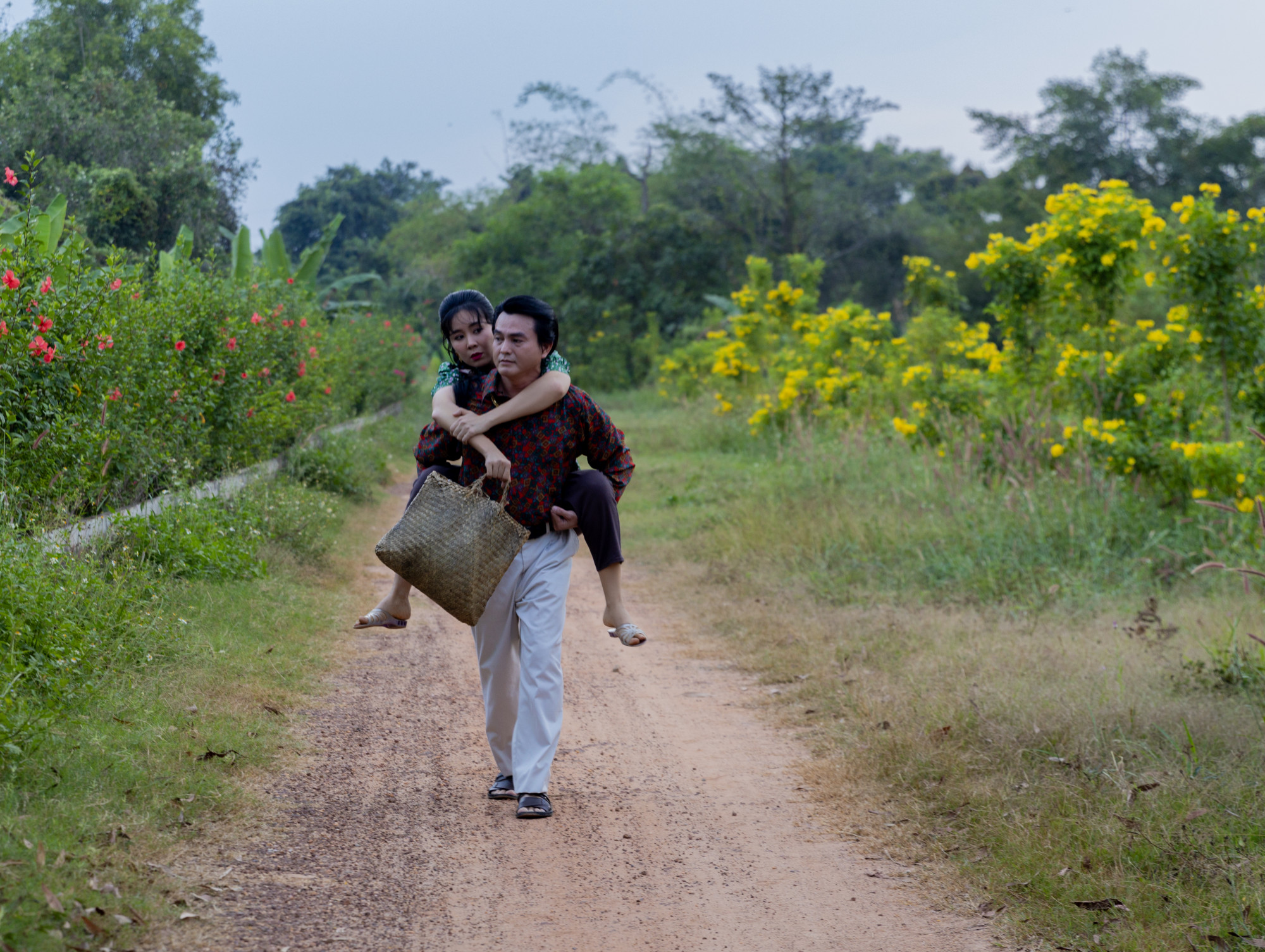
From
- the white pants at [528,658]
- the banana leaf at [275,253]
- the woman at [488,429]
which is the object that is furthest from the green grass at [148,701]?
the banana leaf at [275,253]

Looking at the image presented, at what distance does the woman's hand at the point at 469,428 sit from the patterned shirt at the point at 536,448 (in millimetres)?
112

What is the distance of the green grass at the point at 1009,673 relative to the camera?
3.65m

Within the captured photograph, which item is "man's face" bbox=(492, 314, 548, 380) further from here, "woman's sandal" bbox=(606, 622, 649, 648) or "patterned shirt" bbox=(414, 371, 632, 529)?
"woman's sandal" bbox=(606, 622, 649, 648)

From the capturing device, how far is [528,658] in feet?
13.8

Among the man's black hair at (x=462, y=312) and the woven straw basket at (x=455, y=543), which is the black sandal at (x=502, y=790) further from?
the man's black hair at (x=462, y=312)

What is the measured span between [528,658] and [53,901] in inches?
69.4

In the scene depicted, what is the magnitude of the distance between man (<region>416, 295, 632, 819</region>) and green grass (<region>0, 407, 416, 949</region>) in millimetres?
1033

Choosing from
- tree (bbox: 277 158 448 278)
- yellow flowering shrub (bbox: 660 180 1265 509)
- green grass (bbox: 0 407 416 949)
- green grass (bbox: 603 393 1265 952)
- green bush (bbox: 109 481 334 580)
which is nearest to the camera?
green grass (bbox: 0 407 416 949)

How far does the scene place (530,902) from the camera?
3451 mm

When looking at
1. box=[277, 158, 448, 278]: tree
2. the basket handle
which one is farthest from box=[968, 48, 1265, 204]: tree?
the basket handle

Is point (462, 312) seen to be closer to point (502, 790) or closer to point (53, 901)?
point (502, 790)

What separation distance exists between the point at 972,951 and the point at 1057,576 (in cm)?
492

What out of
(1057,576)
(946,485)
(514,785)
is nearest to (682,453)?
(946,485)

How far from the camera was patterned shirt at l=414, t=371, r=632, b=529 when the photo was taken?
417cm
